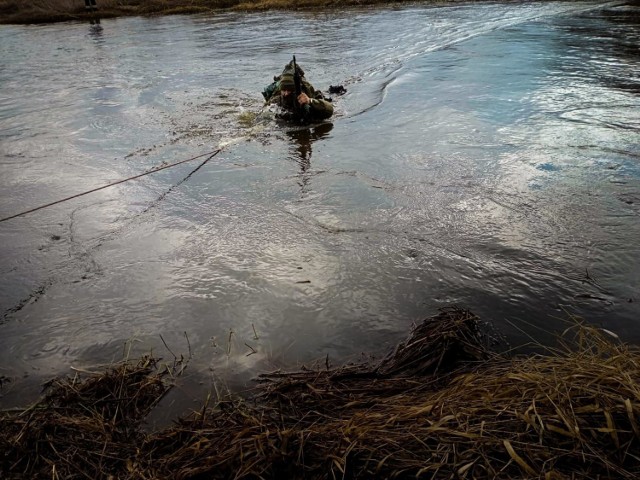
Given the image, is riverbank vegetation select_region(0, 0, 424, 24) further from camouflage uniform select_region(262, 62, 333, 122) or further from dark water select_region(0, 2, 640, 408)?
camouflage uniform select_region(262, 62, 333, 122)

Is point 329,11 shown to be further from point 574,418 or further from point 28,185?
point 574,418

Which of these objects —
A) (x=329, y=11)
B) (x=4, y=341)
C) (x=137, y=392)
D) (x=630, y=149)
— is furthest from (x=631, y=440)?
(x=329, y=11)

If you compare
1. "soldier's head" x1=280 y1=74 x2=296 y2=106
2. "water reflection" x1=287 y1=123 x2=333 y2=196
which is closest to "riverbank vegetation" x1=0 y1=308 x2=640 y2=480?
"water reflection" x1=287 y1=123 x2=333 y2=196

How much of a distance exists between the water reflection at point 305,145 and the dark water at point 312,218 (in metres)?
0.05

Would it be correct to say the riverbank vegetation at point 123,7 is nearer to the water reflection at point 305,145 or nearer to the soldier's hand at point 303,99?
the soldier's hand at point 303,99

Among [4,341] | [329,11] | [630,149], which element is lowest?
[4,341]

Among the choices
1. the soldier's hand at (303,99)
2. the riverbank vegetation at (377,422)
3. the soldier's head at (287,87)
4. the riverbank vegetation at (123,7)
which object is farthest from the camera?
the riverbank vegetation at (123,7)

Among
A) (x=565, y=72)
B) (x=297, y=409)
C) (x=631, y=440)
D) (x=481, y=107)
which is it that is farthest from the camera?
(x=565, y=72)

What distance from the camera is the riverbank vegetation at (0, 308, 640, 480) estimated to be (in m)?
1.84

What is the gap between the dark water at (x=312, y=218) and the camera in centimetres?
356

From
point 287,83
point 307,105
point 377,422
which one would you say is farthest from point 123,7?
point 377,422

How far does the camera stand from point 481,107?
27.6ft

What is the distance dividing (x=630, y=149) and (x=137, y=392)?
258 inches

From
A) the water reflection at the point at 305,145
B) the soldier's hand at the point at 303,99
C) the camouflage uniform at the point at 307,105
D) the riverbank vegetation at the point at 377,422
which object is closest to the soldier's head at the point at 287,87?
the camouflage uniform at the point at 307,105
